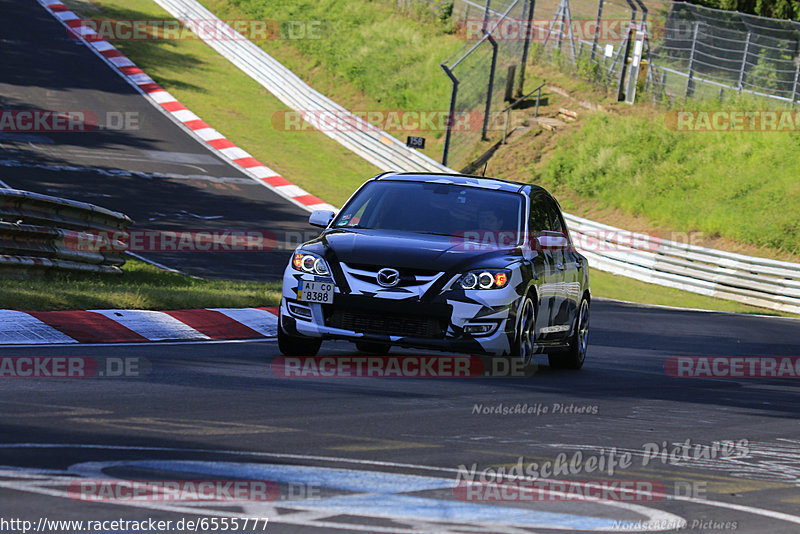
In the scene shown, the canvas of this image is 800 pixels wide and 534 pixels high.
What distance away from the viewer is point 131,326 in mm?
10250

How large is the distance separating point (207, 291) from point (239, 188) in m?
12.7

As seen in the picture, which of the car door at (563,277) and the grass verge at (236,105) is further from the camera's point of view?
the grass verge at (236,105)

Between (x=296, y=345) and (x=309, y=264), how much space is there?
78 centimetres

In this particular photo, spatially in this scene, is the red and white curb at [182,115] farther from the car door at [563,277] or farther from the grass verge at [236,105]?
the car door at [563,277]

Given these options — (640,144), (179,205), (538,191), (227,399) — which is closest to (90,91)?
(179,205)

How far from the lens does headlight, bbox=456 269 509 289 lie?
29.2 feet

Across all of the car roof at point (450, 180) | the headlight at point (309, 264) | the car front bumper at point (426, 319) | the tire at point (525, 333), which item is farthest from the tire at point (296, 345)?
the car roof at point (450, 180)

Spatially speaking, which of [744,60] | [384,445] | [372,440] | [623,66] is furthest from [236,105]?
[384,445]

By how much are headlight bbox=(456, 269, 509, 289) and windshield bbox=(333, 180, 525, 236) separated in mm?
810

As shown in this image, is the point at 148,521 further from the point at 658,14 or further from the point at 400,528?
the point at 658,14

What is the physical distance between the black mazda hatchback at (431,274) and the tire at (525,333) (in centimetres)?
1

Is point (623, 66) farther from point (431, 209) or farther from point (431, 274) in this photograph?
point (431, 274)

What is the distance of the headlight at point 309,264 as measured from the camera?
9.03 metres

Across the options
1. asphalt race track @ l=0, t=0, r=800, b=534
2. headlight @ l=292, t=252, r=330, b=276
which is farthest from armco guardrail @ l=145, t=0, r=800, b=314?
headlight @ l=292, t=252, r=330, b=276
